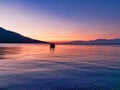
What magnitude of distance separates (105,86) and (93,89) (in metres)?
1.56

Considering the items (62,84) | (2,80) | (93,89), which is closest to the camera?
(93,89)

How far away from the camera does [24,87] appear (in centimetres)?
1862

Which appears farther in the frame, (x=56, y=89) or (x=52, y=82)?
(x=52, y=82)

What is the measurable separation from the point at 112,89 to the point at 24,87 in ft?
22.4

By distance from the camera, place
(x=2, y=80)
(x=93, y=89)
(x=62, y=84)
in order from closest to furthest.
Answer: (x=93, y=89) < (x=62, y=84) < (x=2, y=80)

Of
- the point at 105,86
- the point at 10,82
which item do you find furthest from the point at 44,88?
the point at 105,86

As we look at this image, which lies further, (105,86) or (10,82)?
(10,82)

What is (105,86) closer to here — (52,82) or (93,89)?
(93,89)

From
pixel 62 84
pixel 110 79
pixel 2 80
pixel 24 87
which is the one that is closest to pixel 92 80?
pixel 110 79

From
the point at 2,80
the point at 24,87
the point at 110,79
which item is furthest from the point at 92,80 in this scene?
the point at 2,80

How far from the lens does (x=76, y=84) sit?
19.8 metres

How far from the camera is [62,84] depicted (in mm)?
19781

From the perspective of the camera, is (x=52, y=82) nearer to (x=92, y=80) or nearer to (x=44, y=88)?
(x=44, y=88)

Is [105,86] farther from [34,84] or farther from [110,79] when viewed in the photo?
[34,84]
